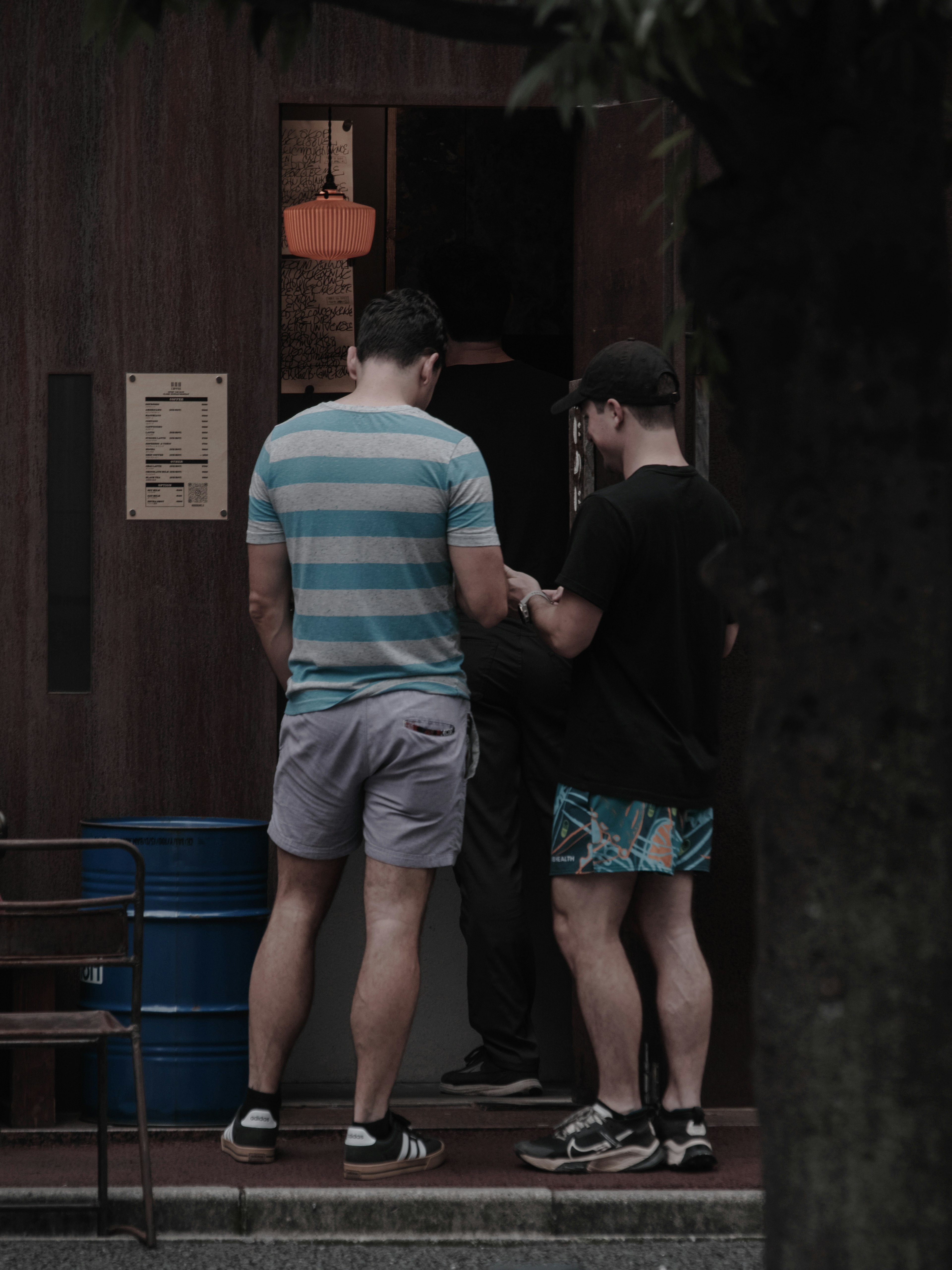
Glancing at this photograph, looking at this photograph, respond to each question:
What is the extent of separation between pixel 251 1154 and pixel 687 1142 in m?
1.13

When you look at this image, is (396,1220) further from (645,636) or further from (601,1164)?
(645,636)

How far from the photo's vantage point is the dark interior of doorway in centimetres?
888

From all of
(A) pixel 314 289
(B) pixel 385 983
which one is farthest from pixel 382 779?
(A) pixel 314 289

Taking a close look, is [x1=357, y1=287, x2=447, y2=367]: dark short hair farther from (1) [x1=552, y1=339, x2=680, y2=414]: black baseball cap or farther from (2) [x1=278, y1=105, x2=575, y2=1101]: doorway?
(2) [x1=278, y1=105, x2=575, y2=1101]: doorway

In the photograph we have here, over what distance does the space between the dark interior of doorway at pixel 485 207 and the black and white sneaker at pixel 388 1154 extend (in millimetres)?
5213

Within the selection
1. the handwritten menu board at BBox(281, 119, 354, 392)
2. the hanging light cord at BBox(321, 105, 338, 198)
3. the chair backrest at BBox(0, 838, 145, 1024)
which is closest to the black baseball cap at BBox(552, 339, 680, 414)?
the chair backrest at BBox(0, 838, 145, 1024)

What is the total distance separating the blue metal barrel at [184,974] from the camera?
4723 millimetres

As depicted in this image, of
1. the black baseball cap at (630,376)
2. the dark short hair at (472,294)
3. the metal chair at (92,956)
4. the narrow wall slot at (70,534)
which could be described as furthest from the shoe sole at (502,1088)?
the dark short hair at (472,294)

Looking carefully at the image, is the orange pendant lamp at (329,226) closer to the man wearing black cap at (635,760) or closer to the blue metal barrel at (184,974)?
the man wearing black cap at (635,760)

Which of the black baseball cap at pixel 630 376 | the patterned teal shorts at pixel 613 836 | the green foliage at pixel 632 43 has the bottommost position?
the patterned teal shorts at pixel 613 836

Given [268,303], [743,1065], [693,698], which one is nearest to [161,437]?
[268,303]

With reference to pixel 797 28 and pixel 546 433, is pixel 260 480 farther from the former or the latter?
pixel 797 28

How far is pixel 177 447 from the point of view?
17.3 ft

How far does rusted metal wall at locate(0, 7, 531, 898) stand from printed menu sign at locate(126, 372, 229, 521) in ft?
0.11
